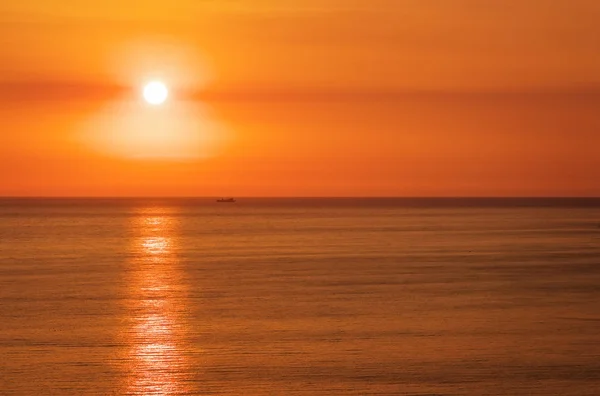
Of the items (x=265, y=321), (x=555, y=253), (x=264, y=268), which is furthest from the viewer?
(x=555, y=253)

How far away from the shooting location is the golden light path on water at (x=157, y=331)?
59.2 ft

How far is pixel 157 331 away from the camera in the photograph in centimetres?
2431

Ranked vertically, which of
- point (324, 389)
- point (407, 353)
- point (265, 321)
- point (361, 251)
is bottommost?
point (324, 389)

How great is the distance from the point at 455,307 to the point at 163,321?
29.5ft

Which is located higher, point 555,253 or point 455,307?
point 555,253

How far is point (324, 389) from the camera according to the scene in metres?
17.5

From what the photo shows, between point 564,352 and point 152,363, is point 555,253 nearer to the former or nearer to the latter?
point 564,352

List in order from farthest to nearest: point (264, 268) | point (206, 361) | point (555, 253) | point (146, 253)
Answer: point (146, 253), point (555, 253), point (264, 268), point (206, 361)

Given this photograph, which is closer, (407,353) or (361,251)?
(407,353)

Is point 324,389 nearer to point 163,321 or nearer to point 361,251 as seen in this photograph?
point 163,321

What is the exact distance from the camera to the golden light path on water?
1805cm

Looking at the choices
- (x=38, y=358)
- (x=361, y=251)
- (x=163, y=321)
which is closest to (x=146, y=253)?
(x=361, y=251)

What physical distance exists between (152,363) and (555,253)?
122 feet

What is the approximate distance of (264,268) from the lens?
44.0 meters
